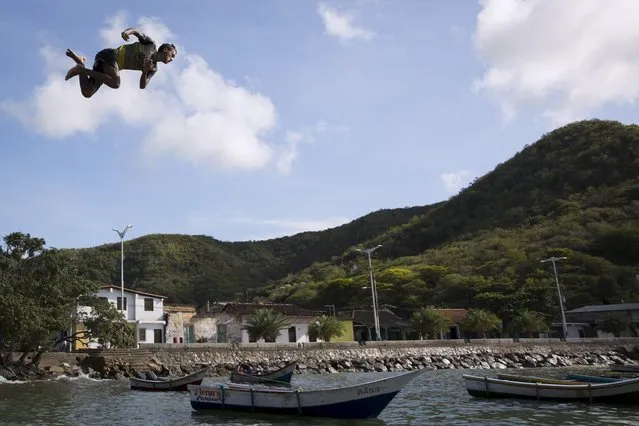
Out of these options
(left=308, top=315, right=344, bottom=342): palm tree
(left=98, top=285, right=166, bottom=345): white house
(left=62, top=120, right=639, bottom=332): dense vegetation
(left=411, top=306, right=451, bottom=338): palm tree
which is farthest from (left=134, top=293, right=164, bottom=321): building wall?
(left=411, top=306, right=451, bottom=338): palm tree

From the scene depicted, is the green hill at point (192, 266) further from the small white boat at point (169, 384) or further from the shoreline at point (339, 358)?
the small white boat at point (169, 384)

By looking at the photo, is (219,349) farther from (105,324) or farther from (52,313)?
(52,313)

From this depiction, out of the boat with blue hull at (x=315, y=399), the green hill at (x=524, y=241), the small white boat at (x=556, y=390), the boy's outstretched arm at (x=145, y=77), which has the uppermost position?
the green hill at (x=524, y=241)

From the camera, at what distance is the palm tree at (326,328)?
5759 centimetres

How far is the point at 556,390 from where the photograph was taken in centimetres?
2189

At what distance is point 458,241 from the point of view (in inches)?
5965

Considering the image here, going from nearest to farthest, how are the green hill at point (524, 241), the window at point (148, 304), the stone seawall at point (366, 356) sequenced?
1. the stone seawall at point (366, 356)
2. the window at point (148, 304)
3. the green hill at point (524, 241)

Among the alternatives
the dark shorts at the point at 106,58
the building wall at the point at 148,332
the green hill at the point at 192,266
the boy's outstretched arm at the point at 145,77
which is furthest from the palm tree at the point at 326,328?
the green hill at the point at 192,266

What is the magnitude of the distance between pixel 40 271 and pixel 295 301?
264 ft

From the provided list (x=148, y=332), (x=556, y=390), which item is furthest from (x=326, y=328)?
(x=556, y=390)

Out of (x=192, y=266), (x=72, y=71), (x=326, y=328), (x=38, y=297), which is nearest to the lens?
(x=72, y=71)

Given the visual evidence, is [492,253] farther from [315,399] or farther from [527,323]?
[315,399]

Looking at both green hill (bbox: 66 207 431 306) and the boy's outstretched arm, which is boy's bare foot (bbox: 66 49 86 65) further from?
green hill (bbox: 66 207 431 306)

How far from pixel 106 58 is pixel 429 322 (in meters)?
62.8
